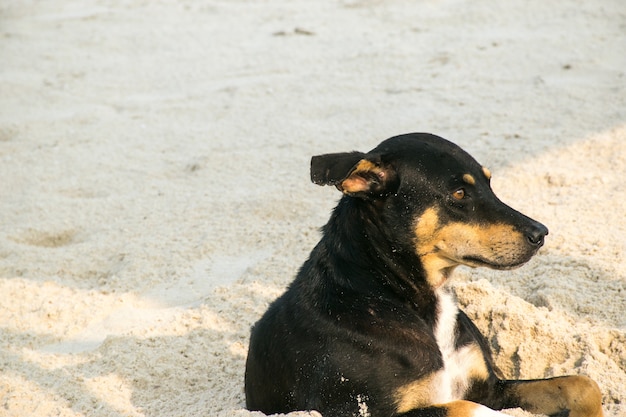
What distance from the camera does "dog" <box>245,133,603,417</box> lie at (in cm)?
365

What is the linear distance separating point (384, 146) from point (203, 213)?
2.73 meters

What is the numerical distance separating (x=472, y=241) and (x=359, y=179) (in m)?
0.57

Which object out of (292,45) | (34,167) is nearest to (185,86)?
(292,45)

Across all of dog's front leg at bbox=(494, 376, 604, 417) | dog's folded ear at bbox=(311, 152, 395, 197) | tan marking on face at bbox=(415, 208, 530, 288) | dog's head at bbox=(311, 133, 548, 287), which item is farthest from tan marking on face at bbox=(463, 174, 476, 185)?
dog's front leg at bbox=(494, 376, 604, 417)

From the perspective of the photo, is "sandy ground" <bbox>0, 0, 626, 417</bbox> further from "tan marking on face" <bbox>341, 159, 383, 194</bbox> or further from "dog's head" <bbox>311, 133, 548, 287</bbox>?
"tan marking on face" <bbox>341, 159, 383, 194</bbox>

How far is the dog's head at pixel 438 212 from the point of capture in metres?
3.80

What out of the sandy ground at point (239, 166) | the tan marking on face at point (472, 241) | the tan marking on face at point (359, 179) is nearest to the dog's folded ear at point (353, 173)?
the tan marking on face at point (359, 179)

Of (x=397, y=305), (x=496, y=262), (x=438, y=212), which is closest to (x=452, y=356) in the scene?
(x=397, y=305)

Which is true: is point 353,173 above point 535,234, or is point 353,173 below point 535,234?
above

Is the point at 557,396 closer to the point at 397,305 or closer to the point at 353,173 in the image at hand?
the point at 397,305

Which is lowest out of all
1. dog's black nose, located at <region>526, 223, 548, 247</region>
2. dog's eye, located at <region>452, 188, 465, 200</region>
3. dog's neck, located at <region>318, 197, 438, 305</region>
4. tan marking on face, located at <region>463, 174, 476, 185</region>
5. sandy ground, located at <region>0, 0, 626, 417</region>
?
sandy ground, located at <region>0, 0, 626, 417</region>

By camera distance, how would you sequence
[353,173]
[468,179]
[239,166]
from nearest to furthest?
1. [353,173]
2. [468,179]
3. [239,166]

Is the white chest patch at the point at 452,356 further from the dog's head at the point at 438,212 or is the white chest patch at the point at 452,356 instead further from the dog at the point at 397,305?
the dog's head at the point at 438,212

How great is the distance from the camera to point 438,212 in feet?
12.6
